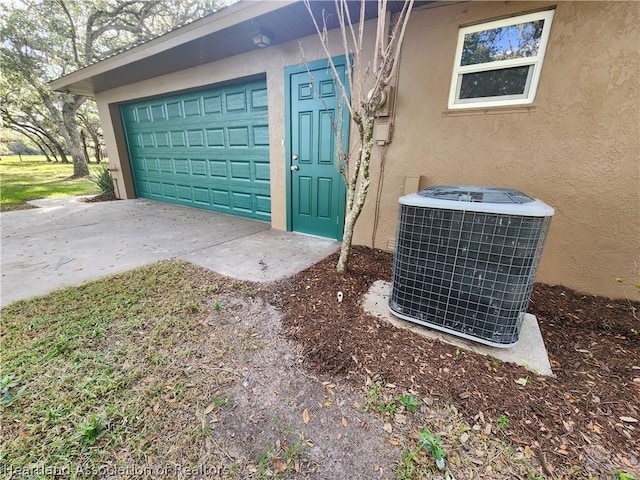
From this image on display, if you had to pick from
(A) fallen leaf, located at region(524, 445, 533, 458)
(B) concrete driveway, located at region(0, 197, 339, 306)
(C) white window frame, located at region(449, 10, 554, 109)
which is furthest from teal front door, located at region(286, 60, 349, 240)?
(A) fallen leaf, located at region(524, 445, 533, 458)

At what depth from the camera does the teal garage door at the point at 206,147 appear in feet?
14.9

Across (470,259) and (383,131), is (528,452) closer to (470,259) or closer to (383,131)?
(470,259)

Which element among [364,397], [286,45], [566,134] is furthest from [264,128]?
[364,397]

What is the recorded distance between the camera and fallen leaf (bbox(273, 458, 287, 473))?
1.05 meters

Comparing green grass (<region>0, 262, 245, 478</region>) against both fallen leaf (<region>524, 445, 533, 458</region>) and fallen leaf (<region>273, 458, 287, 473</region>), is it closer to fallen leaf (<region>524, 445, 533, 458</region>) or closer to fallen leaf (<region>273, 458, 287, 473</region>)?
fallen leaf (<region>273, 458, 287, 473</region>)

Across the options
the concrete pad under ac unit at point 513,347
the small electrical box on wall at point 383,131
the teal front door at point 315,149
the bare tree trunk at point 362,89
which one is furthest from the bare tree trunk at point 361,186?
the teal front door at point 315,149

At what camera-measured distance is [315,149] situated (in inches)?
138

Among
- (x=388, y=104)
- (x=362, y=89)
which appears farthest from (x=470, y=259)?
(x=388, y=104)

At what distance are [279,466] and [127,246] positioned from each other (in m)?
3.38

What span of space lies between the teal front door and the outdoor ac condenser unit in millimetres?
1824

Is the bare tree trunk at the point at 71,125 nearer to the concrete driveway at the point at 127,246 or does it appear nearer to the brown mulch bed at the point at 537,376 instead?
the concrete driveway at the point at 127,246

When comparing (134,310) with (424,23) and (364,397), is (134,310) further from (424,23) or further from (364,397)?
(424,23)

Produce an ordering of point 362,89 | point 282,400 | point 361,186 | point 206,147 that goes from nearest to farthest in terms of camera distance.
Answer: point 282,400 < point 362,89 < point 361,186 < point 206,147

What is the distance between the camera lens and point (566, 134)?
7.11 feet
